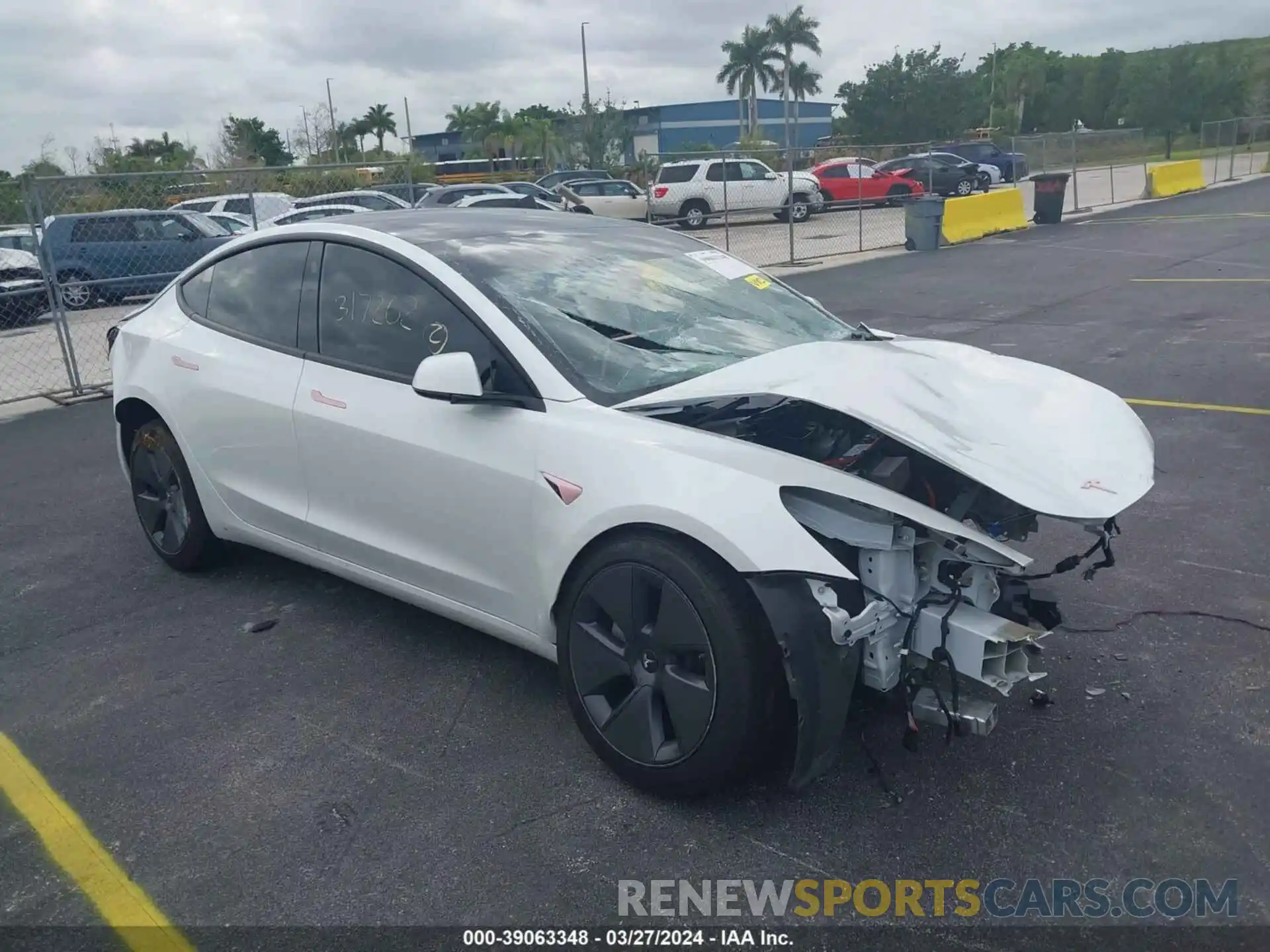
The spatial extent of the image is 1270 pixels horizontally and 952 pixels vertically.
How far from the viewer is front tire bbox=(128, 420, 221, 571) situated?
4.84m

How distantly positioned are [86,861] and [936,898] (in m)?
2.31

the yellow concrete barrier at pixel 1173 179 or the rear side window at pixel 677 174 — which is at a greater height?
the rear side window at pixel 677 174

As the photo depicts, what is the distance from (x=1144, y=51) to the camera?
84.0m

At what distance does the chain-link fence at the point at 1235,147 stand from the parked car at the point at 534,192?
22886mm

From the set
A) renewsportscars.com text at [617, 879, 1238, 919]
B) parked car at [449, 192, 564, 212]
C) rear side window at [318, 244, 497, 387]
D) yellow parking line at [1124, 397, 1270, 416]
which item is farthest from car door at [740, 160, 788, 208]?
renewsportscars.com text at [617, 879, 1238, 919]

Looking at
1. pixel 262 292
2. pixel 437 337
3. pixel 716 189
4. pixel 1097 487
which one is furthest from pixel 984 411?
pixel 716 189

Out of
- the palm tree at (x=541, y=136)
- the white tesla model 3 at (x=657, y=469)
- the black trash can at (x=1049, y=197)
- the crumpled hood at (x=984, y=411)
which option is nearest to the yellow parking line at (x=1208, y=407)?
the white tesla model 3 at (x=657, y=469)

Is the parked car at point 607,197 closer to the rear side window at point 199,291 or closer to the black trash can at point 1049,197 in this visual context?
the black trash can at point 1049,197

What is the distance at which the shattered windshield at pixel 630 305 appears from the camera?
11.6 ft

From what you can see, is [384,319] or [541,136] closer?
[384,319]

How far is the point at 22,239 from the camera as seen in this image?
1327cm

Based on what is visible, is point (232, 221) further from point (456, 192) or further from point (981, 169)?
point (981, 169)

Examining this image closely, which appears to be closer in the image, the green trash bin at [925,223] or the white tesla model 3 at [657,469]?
the white tesla model 3 at [657,469]

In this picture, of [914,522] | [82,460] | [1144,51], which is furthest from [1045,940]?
[1144,51]
